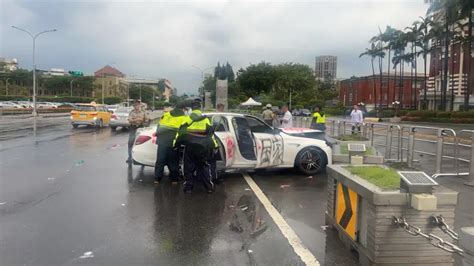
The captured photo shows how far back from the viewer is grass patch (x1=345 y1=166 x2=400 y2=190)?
4254mm

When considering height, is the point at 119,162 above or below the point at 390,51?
below

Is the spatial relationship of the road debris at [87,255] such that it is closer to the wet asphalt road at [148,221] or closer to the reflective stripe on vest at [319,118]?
the wet asphalt road at [148,221]

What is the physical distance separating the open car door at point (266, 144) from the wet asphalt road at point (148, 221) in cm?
38

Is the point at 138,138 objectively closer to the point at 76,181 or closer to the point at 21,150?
the point at 76,181

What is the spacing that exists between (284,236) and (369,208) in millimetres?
1415

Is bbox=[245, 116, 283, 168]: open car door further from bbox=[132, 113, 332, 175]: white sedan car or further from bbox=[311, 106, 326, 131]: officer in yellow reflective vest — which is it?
bbox=[311, 106, 326, 131]: officer in yellow reflective vest

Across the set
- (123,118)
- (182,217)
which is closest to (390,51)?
(123,118)

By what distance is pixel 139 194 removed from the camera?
7695 millimetres

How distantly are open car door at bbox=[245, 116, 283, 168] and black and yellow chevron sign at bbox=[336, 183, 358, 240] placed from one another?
4037 millimetres

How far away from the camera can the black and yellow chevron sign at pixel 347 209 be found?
4595 mm

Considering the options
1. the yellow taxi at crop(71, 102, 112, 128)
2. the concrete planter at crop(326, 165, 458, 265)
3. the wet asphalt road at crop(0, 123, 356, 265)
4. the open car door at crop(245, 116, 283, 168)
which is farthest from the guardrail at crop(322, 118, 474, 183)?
the yellow taxi at crop(71, 102, 112, 128)

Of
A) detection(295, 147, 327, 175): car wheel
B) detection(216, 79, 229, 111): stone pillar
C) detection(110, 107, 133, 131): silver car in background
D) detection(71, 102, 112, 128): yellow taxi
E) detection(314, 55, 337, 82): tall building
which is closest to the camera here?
detection(295, 147, 327, 175): car wheel

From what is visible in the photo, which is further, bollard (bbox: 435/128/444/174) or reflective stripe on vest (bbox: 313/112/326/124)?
reflective stripe on vest (bbox: 313/112/326/124)

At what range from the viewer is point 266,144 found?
9281 millimetres
